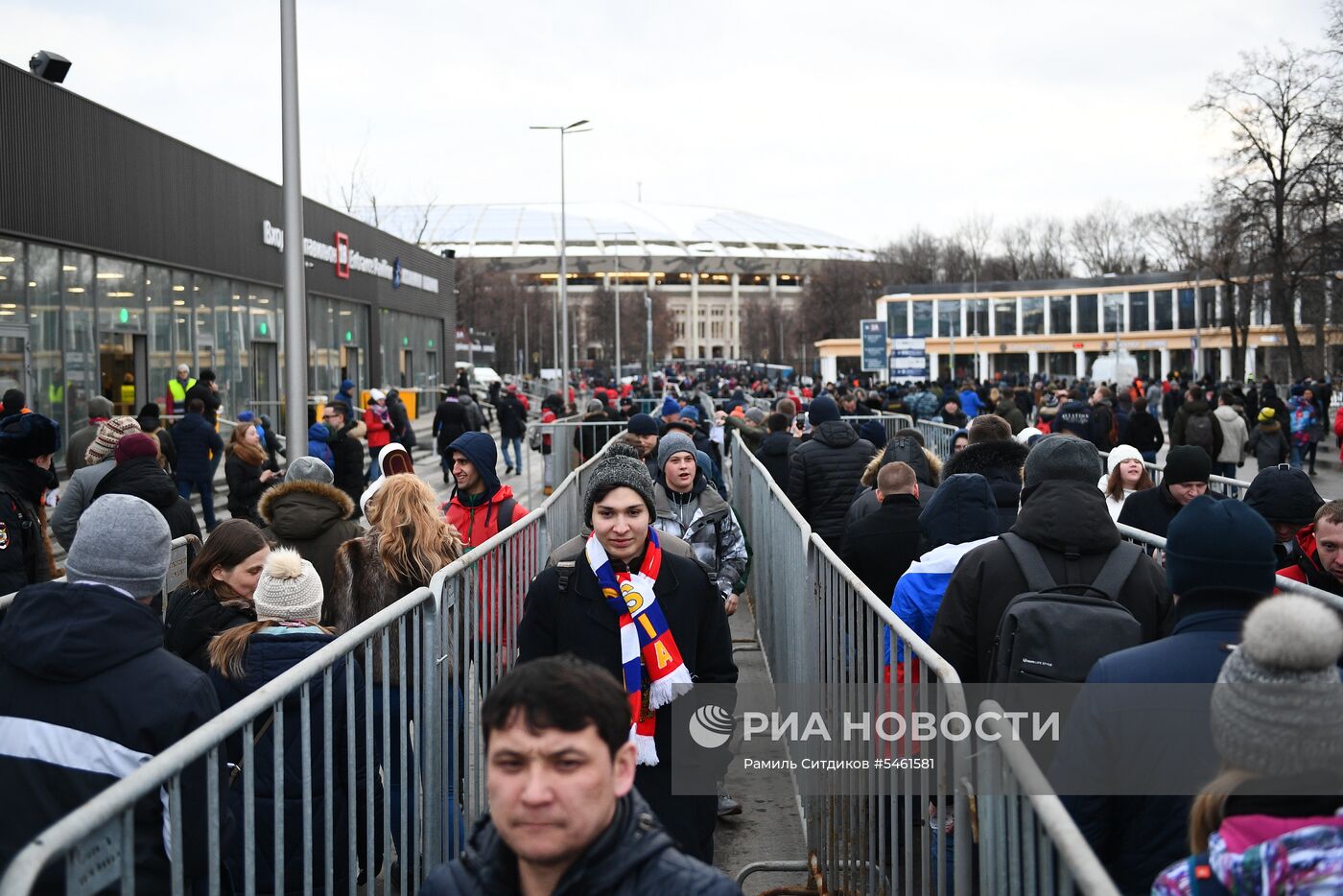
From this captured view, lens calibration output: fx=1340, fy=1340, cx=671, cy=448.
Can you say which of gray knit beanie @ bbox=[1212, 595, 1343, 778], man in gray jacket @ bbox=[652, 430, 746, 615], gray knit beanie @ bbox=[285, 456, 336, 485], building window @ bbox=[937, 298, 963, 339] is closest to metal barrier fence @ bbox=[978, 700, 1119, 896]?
gray knit beanie @ bbox=[1212, 595, 1343, 778]

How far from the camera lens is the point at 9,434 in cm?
787

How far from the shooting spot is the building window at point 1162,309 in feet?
353

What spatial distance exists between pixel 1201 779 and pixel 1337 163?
123ft

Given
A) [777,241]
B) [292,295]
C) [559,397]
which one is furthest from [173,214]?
[777,241]

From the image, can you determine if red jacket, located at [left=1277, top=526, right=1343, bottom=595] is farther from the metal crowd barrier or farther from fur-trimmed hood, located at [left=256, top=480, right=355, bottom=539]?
the metal crowd barrier

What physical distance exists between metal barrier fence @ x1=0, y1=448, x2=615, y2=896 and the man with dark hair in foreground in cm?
64

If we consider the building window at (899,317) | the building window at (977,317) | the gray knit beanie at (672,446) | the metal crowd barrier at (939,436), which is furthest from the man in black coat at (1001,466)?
the building window at (977,317)

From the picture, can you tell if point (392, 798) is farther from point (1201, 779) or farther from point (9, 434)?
point (9, 434)

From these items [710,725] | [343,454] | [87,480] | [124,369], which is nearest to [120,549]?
[710,725]

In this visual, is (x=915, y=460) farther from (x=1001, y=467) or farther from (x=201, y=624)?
(x=201, y=624)

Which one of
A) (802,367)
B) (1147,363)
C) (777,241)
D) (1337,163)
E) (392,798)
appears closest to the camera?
(392,798)

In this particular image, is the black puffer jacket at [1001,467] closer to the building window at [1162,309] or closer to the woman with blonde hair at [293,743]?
the woman with blonde hair at [293,743]

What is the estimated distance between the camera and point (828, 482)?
33.3 ft

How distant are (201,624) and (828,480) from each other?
5989 millimetres
